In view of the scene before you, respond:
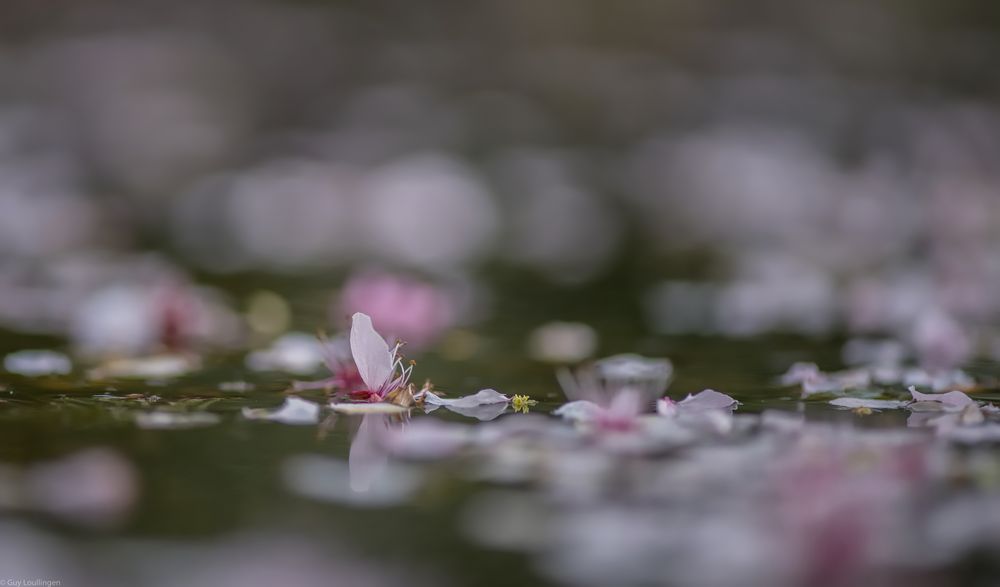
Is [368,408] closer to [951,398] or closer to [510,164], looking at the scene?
[951,398]

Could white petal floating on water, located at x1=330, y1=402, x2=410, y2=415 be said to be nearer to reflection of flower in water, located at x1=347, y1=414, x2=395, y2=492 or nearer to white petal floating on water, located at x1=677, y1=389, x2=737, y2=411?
reflection of flower in water, located at x1=347, y1=414, x2=395, y2=492

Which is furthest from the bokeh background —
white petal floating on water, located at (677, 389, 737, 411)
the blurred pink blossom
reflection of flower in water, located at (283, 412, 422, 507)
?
reflection of flower in water, located at (283, 412, 422, 507)

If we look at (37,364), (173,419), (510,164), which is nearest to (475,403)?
(173,419)

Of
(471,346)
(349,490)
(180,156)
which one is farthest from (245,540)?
(180,156)

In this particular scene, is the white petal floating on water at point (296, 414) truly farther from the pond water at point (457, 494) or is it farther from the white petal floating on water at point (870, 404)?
the white petal floating on water at point (870, 404)

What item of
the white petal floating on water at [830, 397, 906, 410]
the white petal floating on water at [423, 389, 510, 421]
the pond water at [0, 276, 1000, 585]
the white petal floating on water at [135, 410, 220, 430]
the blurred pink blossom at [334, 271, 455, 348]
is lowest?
the pond water at [0, 276, 1000, 585]

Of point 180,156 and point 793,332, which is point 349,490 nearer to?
point 793,332
